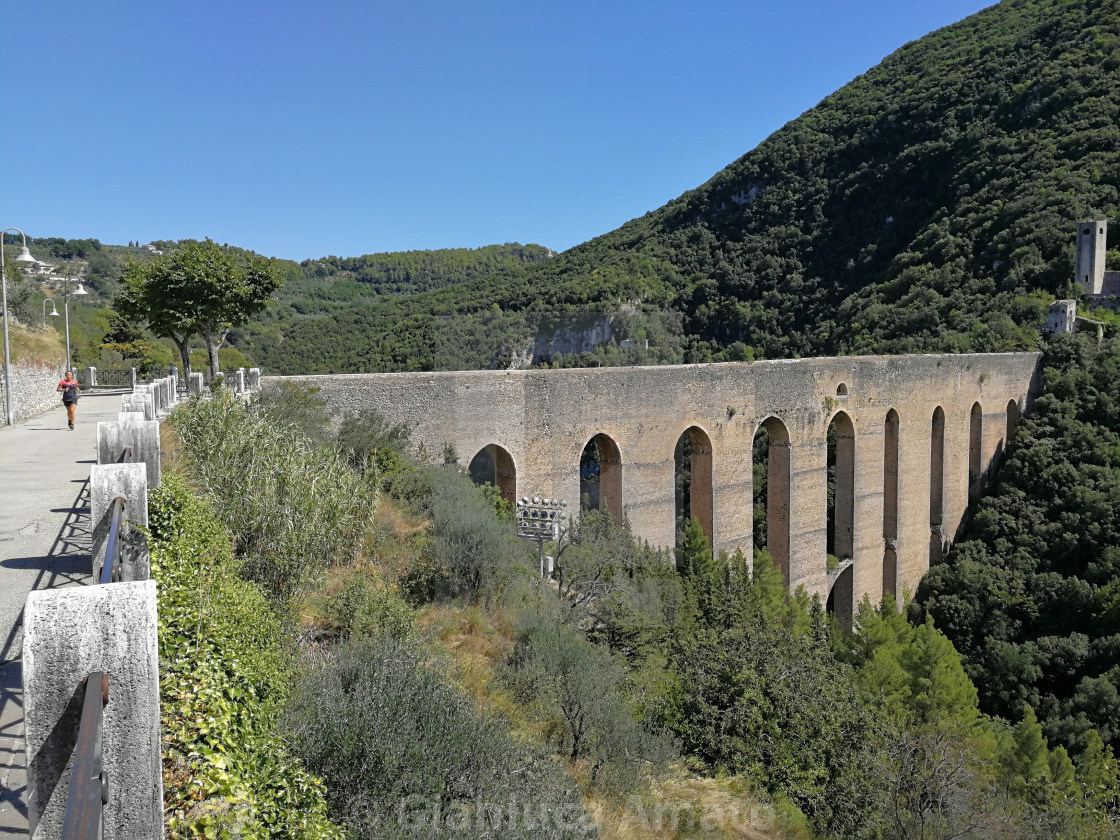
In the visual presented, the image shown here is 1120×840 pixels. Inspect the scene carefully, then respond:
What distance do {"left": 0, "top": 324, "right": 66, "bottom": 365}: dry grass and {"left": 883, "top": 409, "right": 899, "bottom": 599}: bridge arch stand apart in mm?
20378

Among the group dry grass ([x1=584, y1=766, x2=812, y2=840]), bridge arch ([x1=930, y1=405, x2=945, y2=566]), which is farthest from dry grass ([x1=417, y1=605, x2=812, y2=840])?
bridge arch ([x1=930, y1=405, x2=945, y2=566])

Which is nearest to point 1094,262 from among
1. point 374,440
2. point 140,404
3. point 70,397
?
point 374,440

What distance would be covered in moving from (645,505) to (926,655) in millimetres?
5814

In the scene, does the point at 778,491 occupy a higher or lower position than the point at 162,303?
lower

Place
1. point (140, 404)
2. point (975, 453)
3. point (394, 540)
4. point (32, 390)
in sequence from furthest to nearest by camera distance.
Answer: point (975, 453), point (32, 390), point (394, 540), point (140, 404)

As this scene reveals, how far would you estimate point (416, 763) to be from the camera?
3635 millimetres

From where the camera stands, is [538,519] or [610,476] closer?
[538,519]

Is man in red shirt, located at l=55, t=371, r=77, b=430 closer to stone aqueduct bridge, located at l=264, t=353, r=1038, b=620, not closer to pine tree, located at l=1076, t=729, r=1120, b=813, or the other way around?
stone aqueduct bridge, located at l=264, t=353, r=1038, b=620

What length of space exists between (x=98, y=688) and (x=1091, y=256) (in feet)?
110

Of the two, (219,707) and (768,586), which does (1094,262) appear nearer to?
(768,586)

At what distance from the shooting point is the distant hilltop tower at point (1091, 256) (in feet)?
89.5

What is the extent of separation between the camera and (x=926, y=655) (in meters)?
14.1

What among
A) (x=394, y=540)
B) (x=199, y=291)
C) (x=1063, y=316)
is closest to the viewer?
(x=394, y=540)

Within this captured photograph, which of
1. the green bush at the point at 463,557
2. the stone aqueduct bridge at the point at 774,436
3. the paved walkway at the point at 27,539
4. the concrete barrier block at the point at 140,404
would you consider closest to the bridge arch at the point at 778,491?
the stone aqueduct bridge at the point at 774,436
